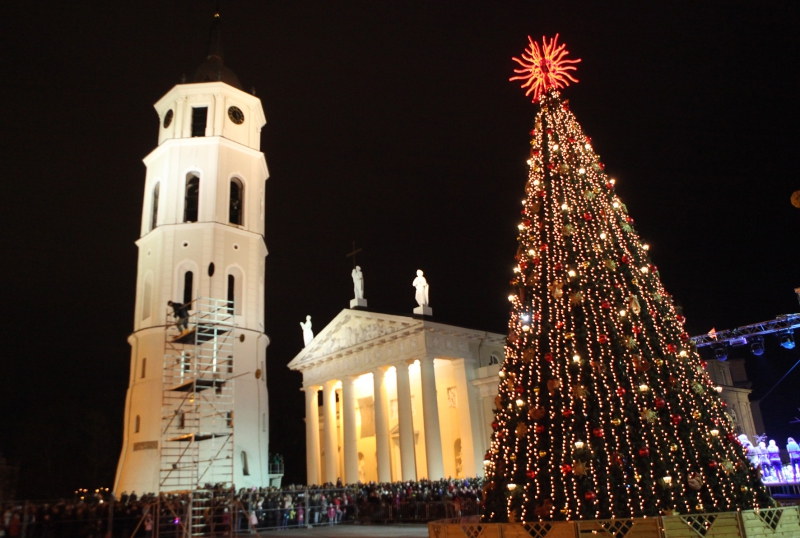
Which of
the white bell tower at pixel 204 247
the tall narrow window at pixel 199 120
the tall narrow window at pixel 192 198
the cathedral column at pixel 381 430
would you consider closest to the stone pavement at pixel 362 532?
the white bell tower at pixel 204 247

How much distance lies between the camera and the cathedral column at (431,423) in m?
30.4

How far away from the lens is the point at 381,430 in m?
33.8

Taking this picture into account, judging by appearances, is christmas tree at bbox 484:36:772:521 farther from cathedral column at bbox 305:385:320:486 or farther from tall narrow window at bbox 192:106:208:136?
cathedral column at bbox 305:385:320:486

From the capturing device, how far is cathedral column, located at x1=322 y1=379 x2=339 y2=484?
3717cm

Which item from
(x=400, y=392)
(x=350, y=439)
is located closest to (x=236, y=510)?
(x=400, y=392)

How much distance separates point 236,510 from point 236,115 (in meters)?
20.6

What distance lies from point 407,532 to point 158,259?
17440mm

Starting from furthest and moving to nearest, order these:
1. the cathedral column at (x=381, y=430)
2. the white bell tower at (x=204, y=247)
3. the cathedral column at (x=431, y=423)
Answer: the cathedral column at (x=381, y=430)
the cathedral column at (x=431, y=423)
the white bell tower at (x=204, y=247)

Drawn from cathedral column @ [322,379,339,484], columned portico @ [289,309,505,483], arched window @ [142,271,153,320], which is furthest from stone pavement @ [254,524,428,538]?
cathedral column @ [322,379,339,484]

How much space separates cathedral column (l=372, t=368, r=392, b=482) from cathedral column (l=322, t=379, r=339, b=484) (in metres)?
4.59

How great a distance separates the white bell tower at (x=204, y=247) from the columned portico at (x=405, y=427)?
22.7 feet

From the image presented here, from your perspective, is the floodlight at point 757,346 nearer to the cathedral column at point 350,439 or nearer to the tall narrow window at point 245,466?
the cathedral column at point 350,439

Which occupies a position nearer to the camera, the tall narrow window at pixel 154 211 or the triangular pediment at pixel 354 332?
the tall narrow window at pixel 154 211

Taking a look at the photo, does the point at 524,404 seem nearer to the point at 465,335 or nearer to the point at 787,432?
the point at 465,335
